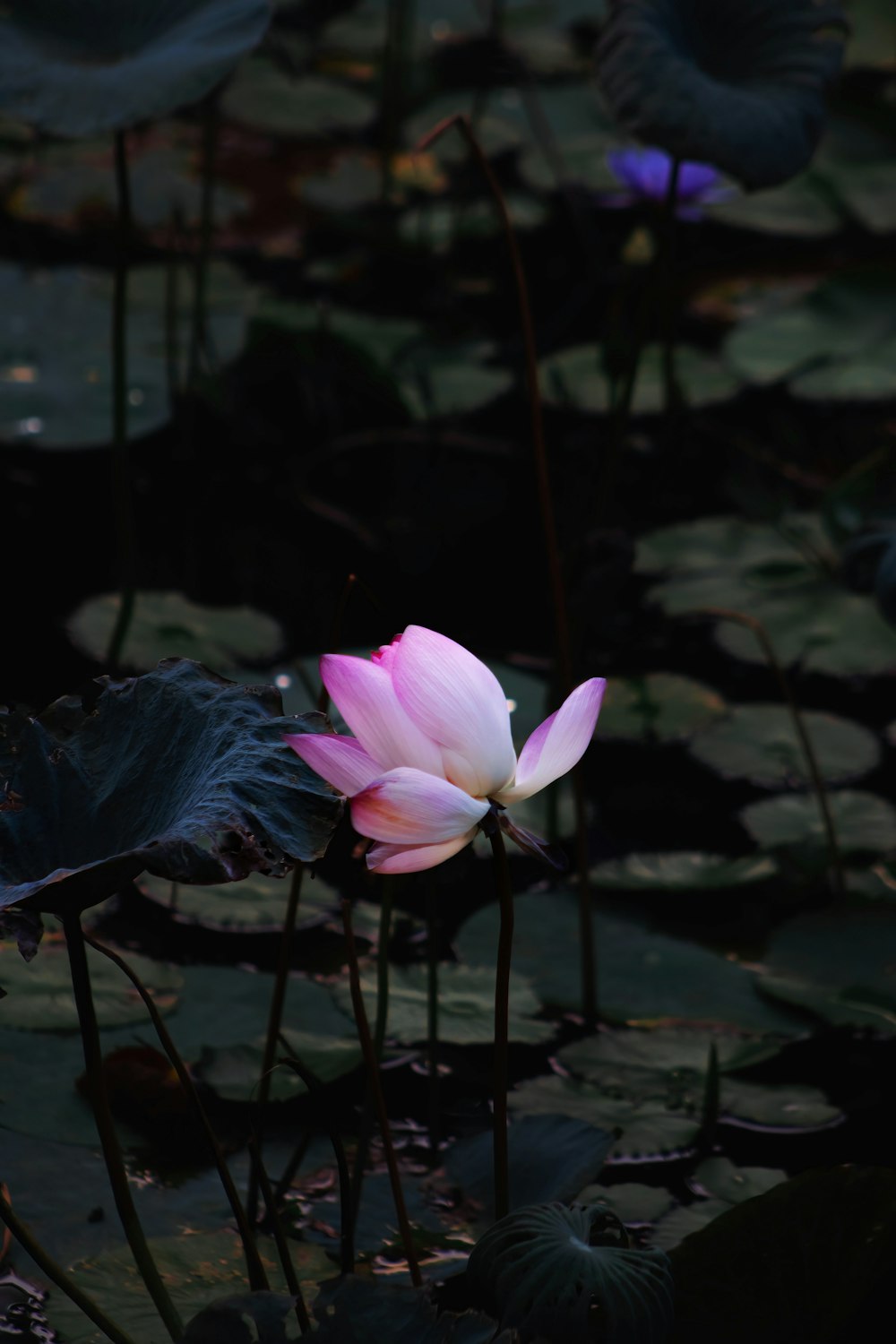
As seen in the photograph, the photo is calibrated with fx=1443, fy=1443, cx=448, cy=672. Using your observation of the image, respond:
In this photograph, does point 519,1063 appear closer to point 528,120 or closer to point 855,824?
point 855,824

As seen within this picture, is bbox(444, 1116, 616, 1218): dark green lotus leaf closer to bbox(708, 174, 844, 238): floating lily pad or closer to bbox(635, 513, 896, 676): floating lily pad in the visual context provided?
bbox(635, 513, 896, 676): floating lily pad

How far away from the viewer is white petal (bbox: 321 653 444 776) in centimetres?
77

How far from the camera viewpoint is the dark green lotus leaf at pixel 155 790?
29.8 inches

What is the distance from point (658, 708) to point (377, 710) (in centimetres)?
116

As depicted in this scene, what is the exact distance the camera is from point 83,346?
2.49 meters

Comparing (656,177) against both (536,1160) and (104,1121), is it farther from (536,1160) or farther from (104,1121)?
(104,1121)

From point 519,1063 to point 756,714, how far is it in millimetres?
694

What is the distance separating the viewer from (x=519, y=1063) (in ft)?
4.48

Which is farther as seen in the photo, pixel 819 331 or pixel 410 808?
pixel 819 331

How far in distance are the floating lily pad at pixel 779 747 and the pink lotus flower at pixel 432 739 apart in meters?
1.03

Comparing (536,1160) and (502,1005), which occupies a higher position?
(502,1005)

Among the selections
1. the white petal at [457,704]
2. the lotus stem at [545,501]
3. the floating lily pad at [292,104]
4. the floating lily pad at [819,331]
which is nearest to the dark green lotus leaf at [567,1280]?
the white petal at [457,704]

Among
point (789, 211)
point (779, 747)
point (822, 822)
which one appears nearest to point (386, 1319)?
point (822, 822)

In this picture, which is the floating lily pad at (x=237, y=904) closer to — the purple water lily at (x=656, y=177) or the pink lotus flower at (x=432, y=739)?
the pink lotus flower at (x=432, y=739)
